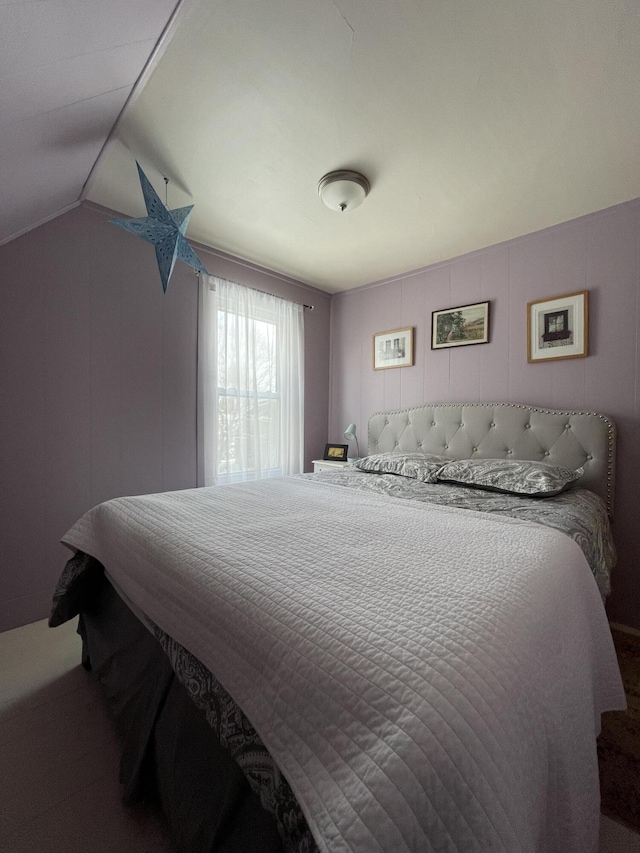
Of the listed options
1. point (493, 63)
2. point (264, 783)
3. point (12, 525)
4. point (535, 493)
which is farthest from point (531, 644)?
point (12, 525)

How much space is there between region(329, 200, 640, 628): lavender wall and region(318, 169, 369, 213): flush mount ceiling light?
1273 mm

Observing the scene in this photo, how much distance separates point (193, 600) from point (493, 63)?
206 centimetres

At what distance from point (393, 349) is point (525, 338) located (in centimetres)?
111

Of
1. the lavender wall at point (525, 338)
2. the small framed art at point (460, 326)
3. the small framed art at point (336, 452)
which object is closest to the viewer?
the lavender wall at point (525, 338)

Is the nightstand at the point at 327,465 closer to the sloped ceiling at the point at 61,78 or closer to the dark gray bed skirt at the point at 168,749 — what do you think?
the dark gray bed skirt at the point at 168,749

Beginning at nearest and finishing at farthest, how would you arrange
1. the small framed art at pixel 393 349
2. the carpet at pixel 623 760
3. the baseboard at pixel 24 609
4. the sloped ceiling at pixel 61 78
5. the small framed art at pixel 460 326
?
1. the sloped ceiling at pixel 61 78
2. the carpet at pixel 623 760
3. the baseboard at pixel 24 609
4. the small framed art at pixel 460 326
5. the small framed art at pixel 393 349

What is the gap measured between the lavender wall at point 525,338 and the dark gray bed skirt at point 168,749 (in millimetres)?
2502

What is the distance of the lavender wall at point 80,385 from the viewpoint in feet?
6.95

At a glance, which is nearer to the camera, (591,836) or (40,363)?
(591,836)

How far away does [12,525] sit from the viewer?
2117mm

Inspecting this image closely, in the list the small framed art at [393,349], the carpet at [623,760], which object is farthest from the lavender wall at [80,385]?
the carpet at [623,760]

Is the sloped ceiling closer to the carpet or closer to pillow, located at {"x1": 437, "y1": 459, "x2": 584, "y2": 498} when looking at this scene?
pillow, located at {"x1": 437, "y1": 459, "x2": 584, "y2": 498}

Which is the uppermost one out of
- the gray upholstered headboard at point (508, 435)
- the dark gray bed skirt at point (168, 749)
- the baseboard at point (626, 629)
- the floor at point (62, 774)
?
the gray upholstered headboard at point (508, 435)

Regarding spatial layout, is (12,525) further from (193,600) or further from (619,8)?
(619,8)
